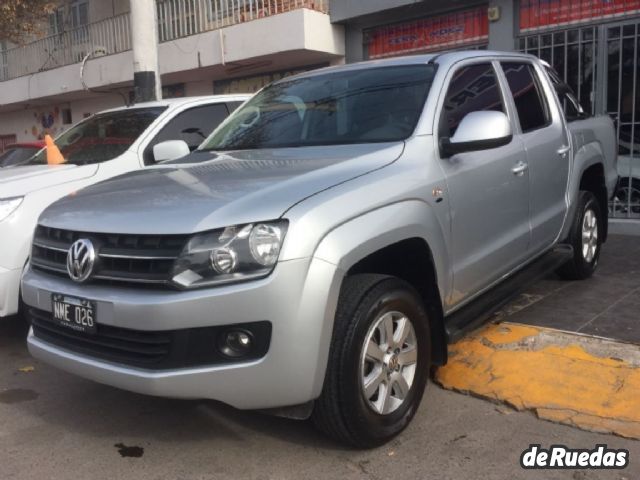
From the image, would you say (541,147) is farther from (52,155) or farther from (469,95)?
(52,155)

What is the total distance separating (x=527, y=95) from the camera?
457 centimetres

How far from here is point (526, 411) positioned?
335cm

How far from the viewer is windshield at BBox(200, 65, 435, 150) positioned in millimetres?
3562

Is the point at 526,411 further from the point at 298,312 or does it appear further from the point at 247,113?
the point at 247,113

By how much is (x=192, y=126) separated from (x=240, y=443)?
3475 mm

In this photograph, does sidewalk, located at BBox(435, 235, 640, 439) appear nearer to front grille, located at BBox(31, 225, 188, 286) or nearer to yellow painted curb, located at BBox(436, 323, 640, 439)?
yellow painted curb, located at BBox(436, 323, 640, 439)

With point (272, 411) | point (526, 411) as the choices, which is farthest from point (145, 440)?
point (526, 411)

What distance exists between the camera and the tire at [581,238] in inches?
201

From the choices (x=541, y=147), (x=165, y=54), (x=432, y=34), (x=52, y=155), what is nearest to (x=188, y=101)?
(x=52, y=155)

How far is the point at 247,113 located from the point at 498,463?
270cm

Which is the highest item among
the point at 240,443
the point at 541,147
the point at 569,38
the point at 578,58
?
the point at 569,38

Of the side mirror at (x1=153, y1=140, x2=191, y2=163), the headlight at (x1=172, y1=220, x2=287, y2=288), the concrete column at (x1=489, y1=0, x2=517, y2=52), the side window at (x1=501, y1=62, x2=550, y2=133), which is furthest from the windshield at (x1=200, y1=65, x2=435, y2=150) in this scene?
the concrete column at (x1=489, y1=0, x2=517, y2=52)

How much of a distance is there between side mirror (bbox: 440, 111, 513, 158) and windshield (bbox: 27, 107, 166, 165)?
3.02 m

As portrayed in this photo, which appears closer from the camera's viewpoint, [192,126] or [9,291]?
[9,291]
